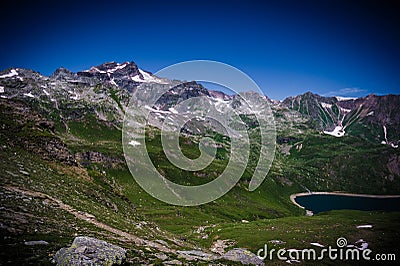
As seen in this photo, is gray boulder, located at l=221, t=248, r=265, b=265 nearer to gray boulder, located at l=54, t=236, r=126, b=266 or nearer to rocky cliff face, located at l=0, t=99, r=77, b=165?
gray boulder, located at l=54, t=236, r=126, b=266

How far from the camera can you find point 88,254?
1770cm

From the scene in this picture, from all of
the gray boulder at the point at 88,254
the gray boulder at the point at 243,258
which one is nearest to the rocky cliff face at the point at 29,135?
the gray boulder at the point at 88,254

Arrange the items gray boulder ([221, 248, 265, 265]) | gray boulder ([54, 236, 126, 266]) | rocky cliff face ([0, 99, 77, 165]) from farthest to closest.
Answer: rocky cliff face ([0, 99, 77, 165]), gray boulder ([221, 248, 265, 265]), gray boulder ([54, 236, 126, 266])

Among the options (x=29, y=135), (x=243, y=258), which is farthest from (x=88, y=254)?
(x=29, y=135)

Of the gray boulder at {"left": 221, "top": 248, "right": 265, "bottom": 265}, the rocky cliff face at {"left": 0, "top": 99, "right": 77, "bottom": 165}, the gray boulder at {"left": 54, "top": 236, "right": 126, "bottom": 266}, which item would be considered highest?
the rocky cliff face at {"left": 0, "top": 99, "right": 77, "bottom": 165}

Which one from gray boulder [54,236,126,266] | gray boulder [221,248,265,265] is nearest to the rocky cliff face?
gray boulder [54,236,126,266]

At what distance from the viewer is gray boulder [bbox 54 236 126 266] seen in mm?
16812

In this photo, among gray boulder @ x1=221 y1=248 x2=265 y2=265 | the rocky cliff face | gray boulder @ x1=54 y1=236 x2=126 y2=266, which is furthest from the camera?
the rocky cliff face

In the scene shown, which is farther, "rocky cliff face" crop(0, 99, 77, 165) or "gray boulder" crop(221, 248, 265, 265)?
"rocky cliff face" crop(0, 99, 77, 165)

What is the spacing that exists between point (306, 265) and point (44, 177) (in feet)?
206

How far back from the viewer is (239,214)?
194 m

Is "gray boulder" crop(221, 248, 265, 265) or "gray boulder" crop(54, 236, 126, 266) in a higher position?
"gray boulder" crop(221, 248, 265, 265)

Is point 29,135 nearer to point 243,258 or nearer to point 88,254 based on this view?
point 88,254

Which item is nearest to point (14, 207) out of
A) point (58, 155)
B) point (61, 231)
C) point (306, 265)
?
point (61, 231)
